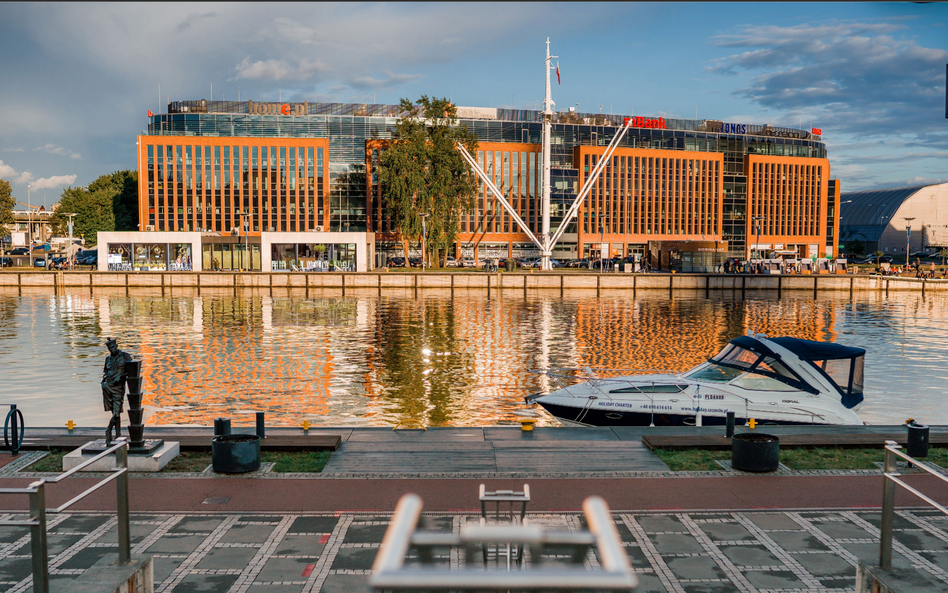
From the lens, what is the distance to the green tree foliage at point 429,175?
11181 cm

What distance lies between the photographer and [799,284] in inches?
3772

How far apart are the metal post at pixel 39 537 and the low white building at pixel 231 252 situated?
91.0 meters

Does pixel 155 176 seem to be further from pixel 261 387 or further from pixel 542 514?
pixel 542 514

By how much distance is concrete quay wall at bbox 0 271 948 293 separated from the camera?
87.8 meters

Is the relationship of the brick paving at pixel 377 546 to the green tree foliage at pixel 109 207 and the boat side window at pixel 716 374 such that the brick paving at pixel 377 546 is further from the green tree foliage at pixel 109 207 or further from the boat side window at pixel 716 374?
the green tree foliage at pixel 109 207

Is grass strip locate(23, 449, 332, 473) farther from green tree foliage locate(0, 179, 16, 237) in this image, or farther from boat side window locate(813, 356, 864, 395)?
green tree foliage locate(0, 179, 16, 237)

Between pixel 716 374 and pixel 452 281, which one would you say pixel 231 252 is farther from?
pixel 716 374

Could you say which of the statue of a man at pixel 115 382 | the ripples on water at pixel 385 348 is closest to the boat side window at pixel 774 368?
the ripples on water at pixel 385 348

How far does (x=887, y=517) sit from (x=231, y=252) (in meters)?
100

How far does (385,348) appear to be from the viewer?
42.4m

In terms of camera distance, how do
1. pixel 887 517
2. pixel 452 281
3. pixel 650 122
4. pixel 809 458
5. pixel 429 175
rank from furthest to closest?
pixel 650 122 < pixel 429 175 < pixel 452 281 < pixel 809 458 < pixel 887 517

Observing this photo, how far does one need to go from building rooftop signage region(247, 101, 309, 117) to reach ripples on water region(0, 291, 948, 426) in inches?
2612

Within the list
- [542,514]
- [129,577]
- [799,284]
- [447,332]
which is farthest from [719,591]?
[799,284]

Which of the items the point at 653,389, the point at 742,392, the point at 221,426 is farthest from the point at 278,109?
the point at 221,426
